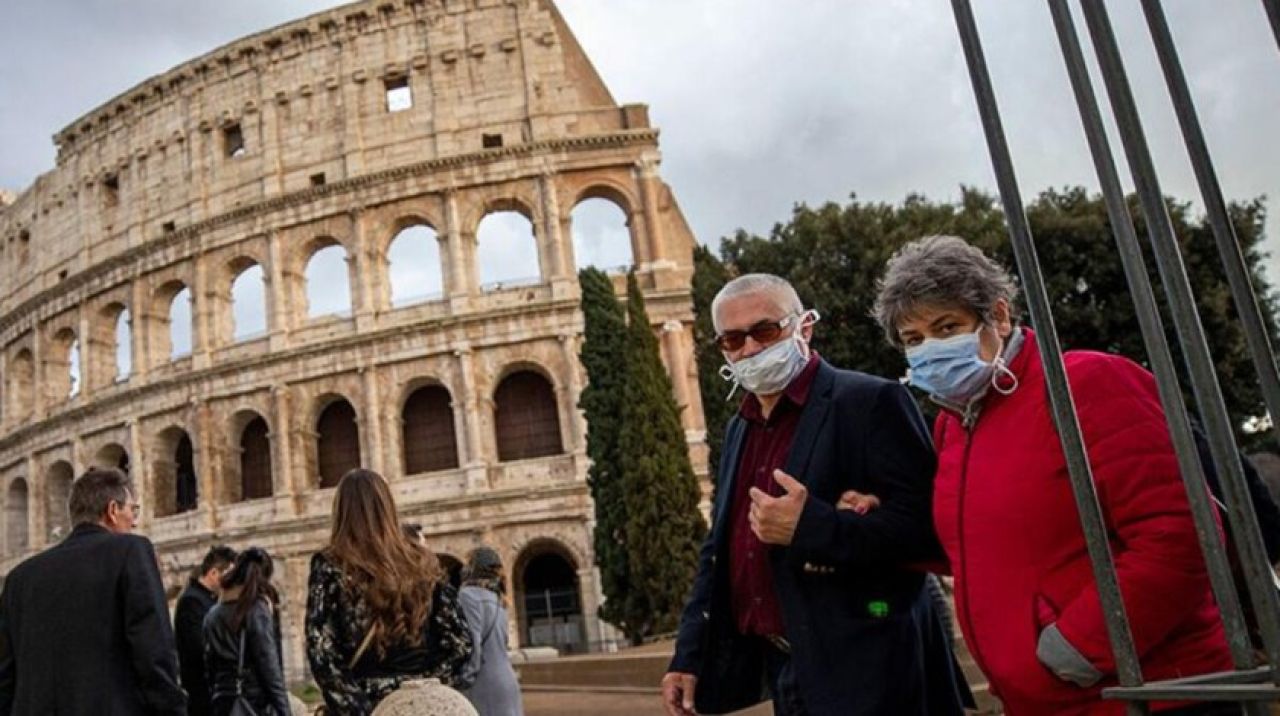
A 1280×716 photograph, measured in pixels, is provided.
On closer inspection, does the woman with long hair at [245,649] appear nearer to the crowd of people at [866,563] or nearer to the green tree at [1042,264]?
the crowd of people at [866,563]

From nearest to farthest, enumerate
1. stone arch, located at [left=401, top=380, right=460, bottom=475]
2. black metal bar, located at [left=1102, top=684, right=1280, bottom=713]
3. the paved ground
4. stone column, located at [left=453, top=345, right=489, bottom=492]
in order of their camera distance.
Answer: black metal bar, located at [left=1102, top=684, right=1280, bottom=713] < the paved ground < stone column, located at [left=453, top=345, right=489, bottom=492] < stone arch, located at [left=401, top=380, right=460, bottom=475]

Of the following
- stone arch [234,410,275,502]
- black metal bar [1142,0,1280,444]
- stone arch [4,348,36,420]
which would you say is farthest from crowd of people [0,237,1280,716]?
stone arch [4,348,36,420]

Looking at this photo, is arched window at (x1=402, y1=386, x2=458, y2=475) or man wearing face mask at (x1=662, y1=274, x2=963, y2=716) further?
arched window at (x1=402, y1=386, x2=458, y2=475)

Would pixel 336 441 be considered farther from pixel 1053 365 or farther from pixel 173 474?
pixel 1053 365

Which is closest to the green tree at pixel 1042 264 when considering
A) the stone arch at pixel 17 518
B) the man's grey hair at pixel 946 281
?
the man's grey hair at pixel 946 281

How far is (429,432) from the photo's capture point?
80.0ft

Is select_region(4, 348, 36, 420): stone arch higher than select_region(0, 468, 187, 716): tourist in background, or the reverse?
select_region(4, 348, 36, 420): stone arch

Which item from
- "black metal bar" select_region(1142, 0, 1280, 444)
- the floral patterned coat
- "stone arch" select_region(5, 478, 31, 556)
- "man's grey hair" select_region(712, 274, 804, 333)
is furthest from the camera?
"stone arch" select_region(5, 478, 31, 556)

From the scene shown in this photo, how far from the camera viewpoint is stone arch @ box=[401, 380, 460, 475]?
79.0ft

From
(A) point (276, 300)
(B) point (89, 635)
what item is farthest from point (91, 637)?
(A) point (276, 300)

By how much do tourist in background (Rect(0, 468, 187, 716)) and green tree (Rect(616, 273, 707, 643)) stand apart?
12.8m

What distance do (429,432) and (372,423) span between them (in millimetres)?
1605

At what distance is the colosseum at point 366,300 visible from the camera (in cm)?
2294

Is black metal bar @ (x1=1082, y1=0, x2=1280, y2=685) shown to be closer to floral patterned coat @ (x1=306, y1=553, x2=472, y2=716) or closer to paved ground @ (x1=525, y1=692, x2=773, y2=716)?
floral patterned coat @ (x1=306, y1=553, x2=472, y2=716)
